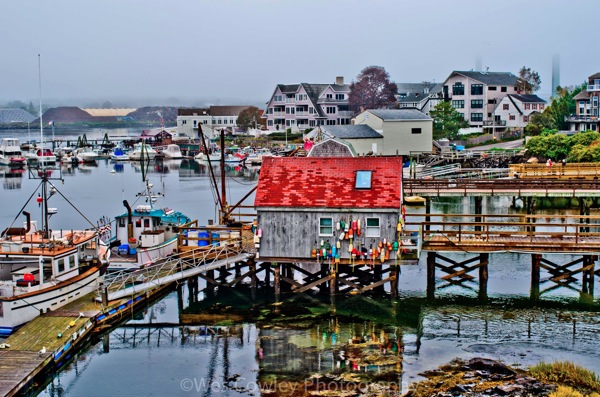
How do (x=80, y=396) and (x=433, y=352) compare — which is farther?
(x=433, y=352)

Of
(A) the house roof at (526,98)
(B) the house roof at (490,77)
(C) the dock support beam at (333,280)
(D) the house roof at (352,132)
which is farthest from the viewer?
(B) the house roof at (490,77)

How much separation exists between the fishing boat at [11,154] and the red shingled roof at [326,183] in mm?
107217

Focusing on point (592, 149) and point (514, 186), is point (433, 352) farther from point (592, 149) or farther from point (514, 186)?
point (592, 149)

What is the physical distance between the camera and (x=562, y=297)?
36.0 m

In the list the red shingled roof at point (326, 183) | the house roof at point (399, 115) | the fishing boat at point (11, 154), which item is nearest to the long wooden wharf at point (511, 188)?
the red shingled roof at point (326, 183)

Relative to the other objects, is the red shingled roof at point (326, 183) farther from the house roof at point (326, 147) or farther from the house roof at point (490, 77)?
the house roof at point (490, 77)

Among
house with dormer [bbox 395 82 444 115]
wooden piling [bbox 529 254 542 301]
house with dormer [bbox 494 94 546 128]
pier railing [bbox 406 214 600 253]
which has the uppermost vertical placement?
house with dormer [bbox 395 82 444 115]

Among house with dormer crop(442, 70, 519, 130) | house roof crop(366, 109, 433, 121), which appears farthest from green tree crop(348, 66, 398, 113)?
house roof crop(366, 109, 433, 121)

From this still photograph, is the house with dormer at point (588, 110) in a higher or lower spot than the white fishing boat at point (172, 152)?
higher

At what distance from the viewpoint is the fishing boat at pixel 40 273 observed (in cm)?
2978

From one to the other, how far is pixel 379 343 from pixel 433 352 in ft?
7.10

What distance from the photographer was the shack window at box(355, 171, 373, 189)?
114ft

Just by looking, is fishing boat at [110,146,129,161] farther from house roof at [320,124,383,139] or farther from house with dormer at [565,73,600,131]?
house with dormer at [565,73,600,131]

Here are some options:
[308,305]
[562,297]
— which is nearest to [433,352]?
[308,305]
